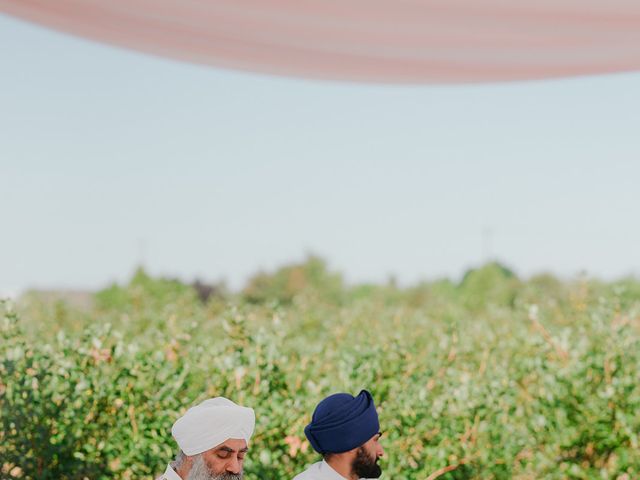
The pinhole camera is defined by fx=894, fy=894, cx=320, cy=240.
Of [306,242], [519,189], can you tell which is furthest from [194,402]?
[306,242]

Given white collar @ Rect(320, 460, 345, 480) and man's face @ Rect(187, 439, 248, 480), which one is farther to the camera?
white collar @ Rect(320, 460, 345, 480)

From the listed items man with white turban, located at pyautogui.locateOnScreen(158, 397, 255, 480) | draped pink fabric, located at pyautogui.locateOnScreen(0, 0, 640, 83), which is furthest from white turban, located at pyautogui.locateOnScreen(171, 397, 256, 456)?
draped pink fabric, located at pyautogui.locateOnScreen(0, 0, 640, 83)

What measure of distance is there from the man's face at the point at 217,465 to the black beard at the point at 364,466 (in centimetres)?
33

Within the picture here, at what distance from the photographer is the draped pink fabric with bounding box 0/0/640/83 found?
3402mm

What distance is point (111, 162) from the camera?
2392 cm

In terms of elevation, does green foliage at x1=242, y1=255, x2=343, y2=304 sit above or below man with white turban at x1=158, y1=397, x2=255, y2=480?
below

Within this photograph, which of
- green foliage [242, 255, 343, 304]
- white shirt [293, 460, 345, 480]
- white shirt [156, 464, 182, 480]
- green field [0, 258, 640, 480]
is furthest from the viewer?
green foliage [242, 255, 343, 304]

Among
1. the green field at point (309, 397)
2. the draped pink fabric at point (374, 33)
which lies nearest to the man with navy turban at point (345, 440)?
the green field at point (309, 397)

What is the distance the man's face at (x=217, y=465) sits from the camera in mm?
2213

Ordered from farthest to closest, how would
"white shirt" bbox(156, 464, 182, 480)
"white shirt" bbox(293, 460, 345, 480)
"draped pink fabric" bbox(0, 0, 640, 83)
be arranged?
1. "draped pink fabric" bbox(0, 0, 640, 83)
2. "white shirt" bbox(293, 460, 345, 480)
3. "white shirt" bbox(156, 464, 182, 480)

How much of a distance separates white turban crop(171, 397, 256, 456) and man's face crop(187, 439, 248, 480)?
2 centimetres

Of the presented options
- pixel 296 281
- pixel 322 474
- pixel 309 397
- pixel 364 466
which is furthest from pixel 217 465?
pixel 296 281

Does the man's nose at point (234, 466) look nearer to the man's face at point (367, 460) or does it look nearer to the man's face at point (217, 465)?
the man's face at point (217, 465)

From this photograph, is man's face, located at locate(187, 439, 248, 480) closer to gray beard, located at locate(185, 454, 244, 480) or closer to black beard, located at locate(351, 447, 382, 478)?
gray beard, located at locate(185, 454, 244, 480)
